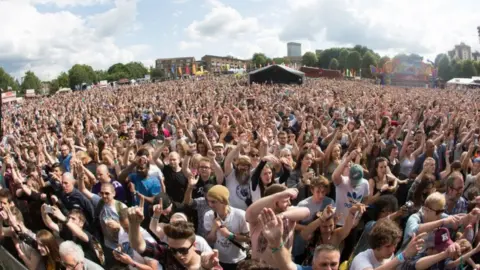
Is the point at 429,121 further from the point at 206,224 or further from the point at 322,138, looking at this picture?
the point at 206,224

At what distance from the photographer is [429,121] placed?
986cm

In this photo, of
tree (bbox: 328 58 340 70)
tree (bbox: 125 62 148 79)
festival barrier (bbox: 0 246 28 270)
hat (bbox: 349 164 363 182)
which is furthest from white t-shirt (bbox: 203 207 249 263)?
tree (bbox: 125 62 148 79)

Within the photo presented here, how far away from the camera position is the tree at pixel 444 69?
264ft

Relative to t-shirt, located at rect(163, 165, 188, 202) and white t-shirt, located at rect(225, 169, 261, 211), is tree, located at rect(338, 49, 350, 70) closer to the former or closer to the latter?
t-shirt, located at rect(163, 165, 188, 202)

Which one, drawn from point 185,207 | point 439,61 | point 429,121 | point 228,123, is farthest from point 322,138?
point 439,61

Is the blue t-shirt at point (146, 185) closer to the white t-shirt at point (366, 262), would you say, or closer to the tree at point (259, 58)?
the white t-shirt at point (366, 262)

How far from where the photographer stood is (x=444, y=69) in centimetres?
8069

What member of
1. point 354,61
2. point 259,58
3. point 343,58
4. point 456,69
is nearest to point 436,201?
point 456,69

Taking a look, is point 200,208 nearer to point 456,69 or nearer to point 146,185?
point 146,185

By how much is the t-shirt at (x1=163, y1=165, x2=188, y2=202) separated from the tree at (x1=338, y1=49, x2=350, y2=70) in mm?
90115

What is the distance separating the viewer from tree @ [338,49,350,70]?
9250 cm

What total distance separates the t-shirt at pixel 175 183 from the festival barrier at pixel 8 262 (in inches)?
73.4

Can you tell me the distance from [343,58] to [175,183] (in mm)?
92912

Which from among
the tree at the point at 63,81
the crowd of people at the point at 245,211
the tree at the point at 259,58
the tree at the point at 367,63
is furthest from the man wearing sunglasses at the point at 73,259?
the tree at the point at 259,58
